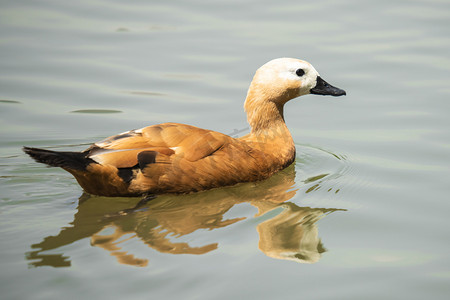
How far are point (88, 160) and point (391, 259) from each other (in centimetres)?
262

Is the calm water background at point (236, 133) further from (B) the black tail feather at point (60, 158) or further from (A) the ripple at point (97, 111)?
(B) the black tail feather at point (60, 158)

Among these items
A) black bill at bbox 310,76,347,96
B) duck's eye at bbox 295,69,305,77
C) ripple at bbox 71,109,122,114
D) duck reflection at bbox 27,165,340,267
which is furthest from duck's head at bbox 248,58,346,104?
ripple at bbox 71,109,122,114

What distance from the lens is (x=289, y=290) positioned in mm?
4574

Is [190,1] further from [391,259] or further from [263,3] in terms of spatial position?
[391,259]

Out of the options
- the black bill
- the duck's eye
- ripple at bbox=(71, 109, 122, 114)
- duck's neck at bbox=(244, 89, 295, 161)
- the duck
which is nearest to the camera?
the duck

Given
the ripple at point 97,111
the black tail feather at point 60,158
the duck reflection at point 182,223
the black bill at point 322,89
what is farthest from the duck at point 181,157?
the ripple at point 97,111

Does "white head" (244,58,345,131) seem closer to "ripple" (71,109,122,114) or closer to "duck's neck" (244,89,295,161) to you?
"duck's neck" (244,89,295,161)

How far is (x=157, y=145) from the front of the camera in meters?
6.14

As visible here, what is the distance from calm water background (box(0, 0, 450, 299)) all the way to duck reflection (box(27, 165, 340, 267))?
22 mm

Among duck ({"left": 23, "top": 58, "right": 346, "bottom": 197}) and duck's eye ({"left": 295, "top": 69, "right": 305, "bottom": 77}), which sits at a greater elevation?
duck's eye ({"left": 295, "top": 69, "right": 305, "bottom": 77})

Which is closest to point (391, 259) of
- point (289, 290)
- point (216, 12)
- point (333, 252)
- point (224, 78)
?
point (333, 252)

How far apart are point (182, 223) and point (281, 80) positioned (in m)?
2.21

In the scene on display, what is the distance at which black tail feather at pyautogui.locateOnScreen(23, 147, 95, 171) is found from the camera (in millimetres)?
5543

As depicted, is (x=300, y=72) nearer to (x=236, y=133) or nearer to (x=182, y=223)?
(x=236, y=133)
